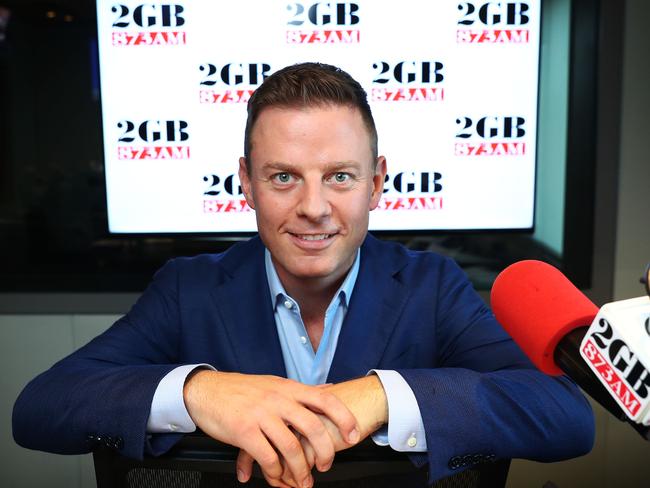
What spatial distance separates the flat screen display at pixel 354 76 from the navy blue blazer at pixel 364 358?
2.33 feet

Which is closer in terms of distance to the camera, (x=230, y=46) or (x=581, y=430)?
(x=581, y=430)

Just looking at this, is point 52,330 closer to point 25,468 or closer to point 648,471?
point 25,468

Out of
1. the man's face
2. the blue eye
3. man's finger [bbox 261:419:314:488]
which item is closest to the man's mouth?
the man's face

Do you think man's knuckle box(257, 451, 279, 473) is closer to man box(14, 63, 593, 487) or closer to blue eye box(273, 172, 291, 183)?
man box(14, 63, 593, 487)

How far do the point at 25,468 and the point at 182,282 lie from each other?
1.41 m

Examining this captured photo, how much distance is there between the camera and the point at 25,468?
2318 millimetres

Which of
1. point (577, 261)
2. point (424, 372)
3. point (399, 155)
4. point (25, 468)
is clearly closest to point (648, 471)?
point (577, 261)

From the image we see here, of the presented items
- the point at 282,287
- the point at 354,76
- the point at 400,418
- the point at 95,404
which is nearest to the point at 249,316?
the point at 282,287

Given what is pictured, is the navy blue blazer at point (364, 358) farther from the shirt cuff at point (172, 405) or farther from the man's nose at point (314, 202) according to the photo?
the man's nose at point (314, 202)

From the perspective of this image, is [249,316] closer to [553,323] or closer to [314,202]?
[314,202]

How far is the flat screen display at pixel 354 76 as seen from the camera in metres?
2.06

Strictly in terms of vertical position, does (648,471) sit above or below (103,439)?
below

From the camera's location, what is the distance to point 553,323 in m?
Answer: 0.74

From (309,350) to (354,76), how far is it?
1.07 meters
